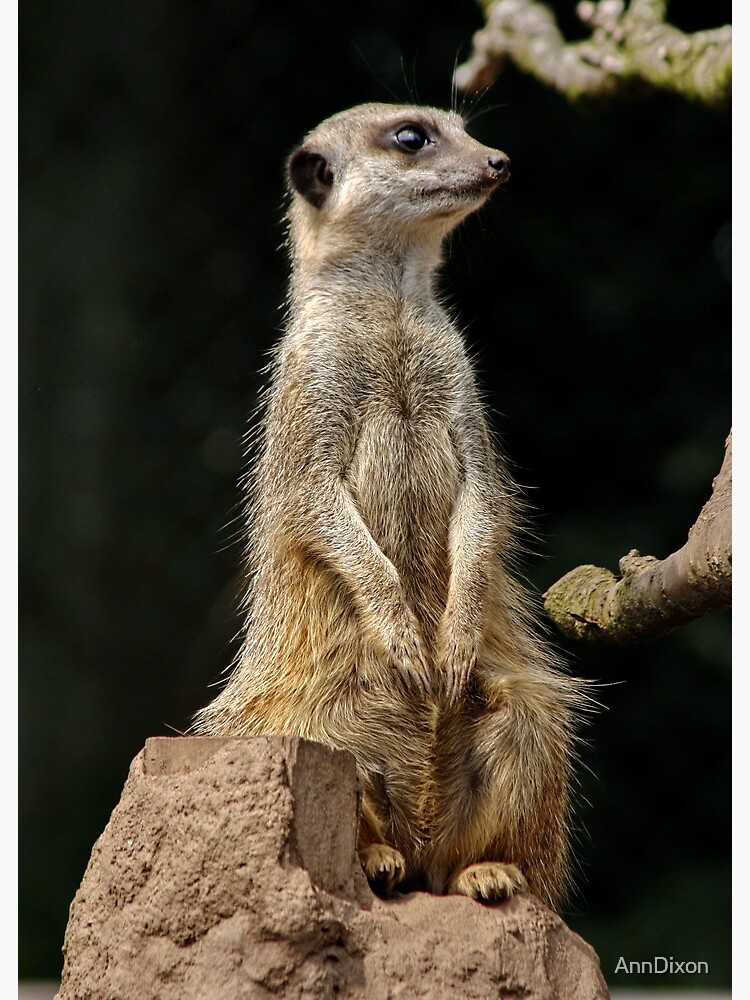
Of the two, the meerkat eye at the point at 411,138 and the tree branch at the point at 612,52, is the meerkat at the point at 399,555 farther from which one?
the tree branch at the point at 612,52

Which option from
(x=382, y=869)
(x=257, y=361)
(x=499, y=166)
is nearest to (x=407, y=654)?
(x=382, y=869)

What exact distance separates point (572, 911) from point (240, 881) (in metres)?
1.07

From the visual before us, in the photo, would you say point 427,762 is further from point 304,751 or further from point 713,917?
point 713,917

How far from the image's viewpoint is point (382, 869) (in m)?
1.73

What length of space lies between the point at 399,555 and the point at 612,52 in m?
0.97

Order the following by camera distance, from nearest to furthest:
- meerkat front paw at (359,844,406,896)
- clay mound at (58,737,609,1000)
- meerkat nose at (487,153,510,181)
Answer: clay mound at (58,737,609,1000) < meerkat front paw at (359,844,406,896) < meerkat nose at (487,153,510,181)

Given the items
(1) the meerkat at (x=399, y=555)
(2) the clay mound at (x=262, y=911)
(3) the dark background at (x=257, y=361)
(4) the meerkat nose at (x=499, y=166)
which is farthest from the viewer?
(3) the dark background at (x=257, y=361)

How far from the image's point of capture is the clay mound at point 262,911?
150 centimetres

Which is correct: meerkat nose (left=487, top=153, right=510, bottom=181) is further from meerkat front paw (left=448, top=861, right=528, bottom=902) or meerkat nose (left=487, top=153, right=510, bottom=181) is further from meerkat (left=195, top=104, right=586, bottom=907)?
meerkat front paw (left=448, top=861, right=528, bottom=902)

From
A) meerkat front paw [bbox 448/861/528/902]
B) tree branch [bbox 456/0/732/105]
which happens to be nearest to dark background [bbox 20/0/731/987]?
tree branch [bbox 456/0/732/105]

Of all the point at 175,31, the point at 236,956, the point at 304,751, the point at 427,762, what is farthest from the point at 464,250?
the point at 236,956

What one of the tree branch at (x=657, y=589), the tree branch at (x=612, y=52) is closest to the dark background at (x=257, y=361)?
the tree branch at (x=612, y=52)

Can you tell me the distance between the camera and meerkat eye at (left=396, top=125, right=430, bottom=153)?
84.4 inches

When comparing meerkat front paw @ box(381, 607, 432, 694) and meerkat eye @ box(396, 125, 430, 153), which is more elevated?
meerkat eye @ box(396, 125, 430, 153)
